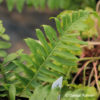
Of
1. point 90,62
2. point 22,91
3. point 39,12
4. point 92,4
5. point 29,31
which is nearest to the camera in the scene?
point 22,91

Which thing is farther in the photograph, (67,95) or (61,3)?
(61,3)

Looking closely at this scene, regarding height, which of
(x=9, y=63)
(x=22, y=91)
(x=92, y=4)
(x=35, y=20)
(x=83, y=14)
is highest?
(x=35, y=20)

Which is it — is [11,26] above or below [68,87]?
above

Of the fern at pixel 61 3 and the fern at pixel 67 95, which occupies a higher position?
the fern at pixel 61 3

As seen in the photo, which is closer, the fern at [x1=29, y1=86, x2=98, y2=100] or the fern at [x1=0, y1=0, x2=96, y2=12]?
the fern at [x1=29, y1=86, x2=98, y2=100]

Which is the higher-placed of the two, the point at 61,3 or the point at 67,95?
the point at 61,3

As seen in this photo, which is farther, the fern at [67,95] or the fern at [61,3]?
the fern at [61,3]

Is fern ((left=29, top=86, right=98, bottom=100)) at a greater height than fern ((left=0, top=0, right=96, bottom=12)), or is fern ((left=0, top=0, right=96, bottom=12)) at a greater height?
fern ((left=0, top=0, right=96, bottom=12))

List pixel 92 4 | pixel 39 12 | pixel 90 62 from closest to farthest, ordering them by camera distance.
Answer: pixel 90 62, pixel 92 4, pixel 39 12

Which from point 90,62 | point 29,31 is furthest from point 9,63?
point 29,31

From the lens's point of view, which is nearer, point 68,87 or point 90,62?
point 68,87

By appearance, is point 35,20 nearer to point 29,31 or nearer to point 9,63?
point 29,31
